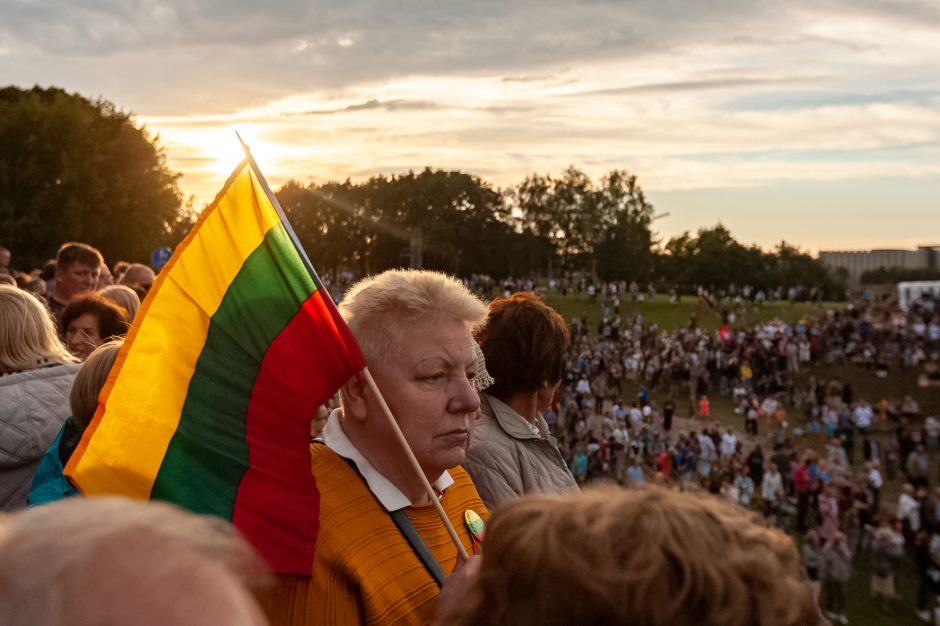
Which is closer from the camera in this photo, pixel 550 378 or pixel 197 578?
pixel 197 578

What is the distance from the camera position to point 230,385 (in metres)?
2.63

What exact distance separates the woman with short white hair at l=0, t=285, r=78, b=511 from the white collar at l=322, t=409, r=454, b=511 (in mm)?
1496

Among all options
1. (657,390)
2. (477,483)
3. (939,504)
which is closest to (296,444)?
(477,483)

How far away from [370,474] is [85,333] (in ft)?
8.27

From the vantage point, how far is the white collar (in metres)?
2.52

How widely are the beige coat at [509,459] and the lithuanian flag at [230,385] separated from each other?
0.71m

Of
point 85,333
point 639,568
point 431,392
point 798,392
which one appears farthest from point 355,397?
point 798,392

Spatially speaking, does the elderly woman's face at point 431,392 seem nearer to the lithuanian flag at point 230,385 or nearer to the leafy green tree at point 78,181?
the lithuanian flag at point 230,385

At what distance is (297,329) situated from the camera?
8.80 ft

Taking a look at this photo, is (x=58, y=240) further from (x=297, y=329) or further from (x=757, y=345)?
(x=297, y=329)

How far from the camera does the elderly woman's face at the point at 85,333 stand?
4.61 meters

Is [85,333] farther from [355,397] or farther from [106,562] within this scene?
[106,562]

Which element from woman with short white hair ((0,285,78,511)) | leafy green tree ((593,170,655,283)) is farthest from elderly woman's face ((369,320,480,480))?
leafy green tree ((593,170,655,283))

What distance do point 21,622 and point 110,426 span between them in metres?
1.72
